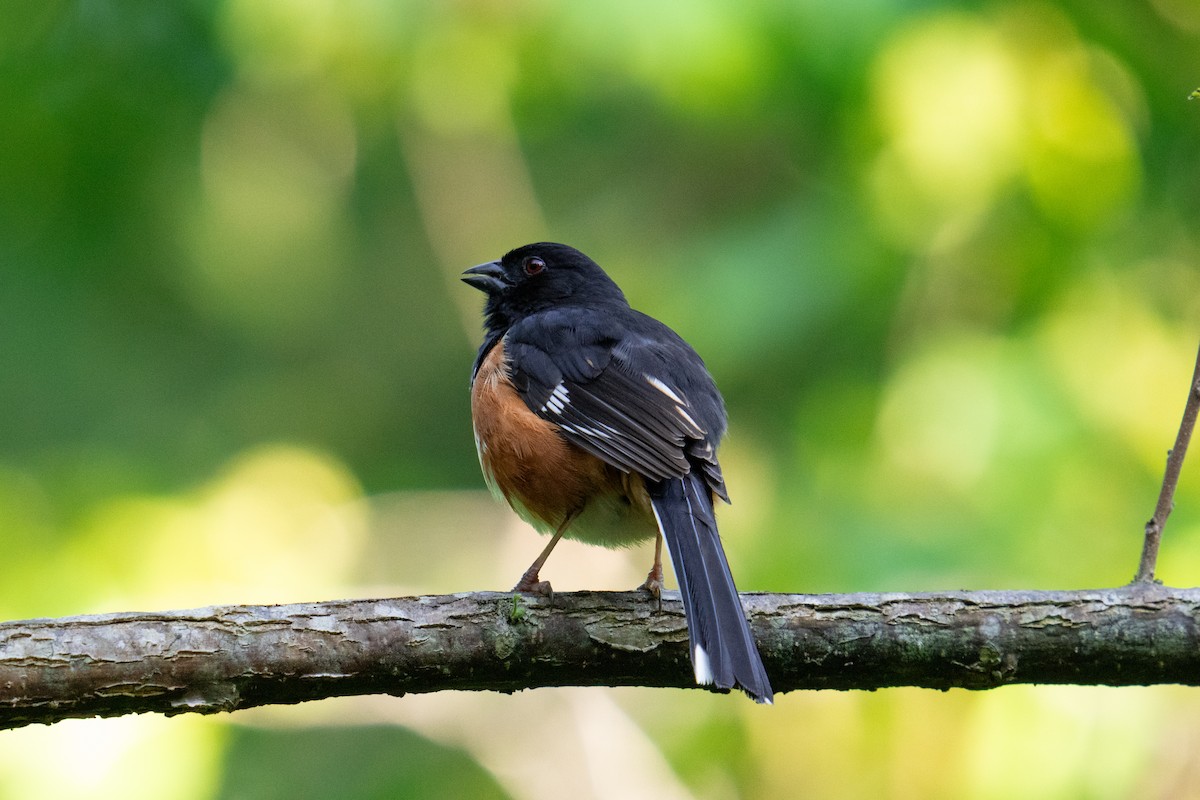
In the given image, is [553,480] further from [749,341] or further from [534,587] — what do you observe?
[749,341]

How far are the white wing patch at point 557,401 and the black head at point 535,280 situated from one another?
2.99ft

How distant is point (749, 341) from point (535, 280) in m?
0.85

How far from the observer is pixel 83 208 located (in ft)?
18.5

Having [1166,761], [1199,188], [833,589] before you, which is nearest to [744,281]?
[833,589]

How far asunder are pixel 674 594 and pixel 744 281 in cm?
188

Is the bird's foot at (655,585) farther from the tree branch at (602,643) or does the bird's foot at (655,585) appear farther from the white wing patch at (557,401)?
the white wing patch at (557,401)

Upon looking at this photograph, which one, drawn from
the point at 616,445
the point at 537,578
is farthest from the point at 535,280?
the point at 537,578

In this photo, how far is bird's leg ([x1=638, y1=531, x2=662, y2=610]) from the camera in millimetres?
2949

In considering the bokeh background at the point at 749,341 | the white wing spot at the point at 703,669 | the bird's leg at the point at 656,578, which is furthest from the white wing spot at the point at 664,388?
the white wing spot at the point at 703,669

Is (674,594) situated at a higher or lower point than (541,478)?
lower

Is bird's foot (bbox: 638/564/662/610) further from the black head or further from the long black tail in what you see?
the black head

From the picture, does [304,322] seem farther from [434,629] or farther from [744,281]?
[434,629]

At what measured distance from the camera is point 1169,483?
2.68 m

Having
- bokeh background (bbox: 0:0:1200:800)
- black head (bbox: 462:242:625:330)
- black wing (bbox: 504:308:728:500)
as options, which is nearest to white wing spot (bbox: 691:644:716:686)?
black wing (bbox: 504:308:728:500)
